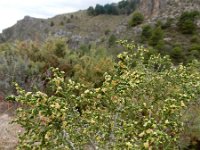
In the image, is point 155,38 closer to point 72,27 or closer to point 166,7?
point 166,7

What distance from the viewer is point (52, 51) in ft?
44.5

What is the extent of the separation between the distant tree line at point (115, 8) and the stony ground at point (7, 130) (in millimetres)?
81864

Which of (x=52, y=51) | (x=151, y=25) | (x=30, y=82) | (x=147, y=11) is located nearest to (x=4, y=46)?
(x=52, y=51)

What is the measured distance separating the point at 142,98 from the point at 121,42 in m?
1.38

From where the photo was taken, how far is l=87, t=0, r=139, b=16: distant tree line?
301ft

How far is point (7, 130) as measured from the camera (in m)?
9.34

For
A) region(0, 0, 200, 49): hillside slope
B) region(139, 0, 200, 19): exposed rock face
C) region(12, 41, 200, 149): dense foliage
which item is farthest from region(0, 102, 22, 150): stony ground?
region(0, 0, 200, 49): hillside slope

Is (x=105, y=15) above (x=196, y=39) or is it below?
below

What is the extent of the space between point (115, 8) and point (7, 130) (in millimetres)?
85866

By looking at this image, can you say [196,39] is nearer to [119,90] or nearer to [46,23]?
[119,90]

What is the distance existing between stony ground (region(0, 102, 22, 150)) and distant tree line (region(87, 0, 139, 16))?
81.9 metres

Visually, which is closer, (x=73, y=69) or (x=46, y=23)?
(x=73, y=69)

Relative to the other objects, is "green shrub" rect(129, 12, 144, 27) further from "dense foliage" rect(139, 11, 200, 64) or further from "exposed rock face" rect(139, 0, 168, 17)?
"dense foliage" rect(139, 11, 200, 64)

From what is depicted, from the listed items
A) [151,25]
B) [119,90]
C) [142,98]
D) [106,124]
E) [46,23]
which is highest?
[119,90]
